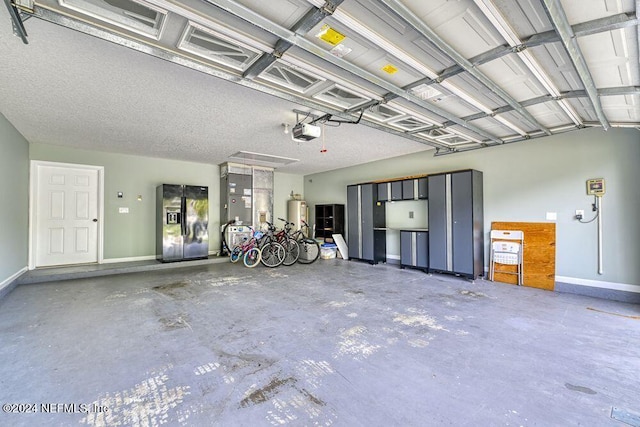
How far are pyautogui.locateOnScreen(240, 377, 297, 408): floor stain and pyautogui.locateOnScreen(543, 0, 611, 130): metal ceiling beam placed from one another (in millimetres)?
2994

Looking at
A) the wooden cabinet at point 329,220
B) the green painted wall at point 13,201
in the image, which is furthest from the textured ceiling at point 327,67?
Answer: the wooden cabinet at point 329,220

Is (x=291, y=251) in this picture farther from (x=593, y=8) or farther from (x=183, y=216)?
(x=593, y=8)

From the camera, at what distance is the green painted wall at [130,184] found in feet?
19.3

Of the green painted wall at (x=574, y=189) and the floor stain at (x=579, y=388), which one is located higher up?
the green painted wall at (x=574, y=189)

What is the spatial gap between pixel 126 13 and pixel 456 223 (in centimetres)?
538

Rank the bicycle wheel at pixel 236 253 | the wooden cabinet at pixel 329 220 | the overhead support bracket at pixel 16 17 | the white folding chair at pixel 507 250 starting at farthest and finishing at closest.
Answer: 1. the wooden cabinet at pixel 329 220
2. the bicycle wheel at pixel 236 253
3. the white folding chair at pixel 507 250
4. the overhead support bracket at pixel 16 17

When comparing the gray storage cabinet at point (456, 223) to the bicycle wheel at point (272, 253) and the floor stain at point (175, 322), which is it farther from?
the floor stain at point (175, 322)

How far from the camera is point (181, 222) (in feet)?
21.1

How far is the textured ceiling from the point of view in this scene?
1883 millimetres

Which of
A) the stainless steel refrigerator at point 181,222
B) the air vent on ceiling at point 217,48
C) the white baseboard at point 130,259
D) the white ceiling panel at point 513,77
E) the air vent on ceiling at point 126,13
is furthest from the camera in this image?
the stainless steel refrigerator at point 181,222

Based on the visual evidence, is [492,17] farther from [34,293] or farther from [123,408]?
[34,293]

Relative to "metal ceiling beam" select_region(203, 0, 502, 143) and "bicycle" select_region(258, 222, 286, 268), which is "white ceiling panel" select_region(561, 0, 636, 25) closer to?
"metal ceiling beam" select_region(203, 0, 502, 143)

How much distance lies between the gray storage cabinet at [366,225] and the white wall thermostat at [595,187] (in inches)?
147

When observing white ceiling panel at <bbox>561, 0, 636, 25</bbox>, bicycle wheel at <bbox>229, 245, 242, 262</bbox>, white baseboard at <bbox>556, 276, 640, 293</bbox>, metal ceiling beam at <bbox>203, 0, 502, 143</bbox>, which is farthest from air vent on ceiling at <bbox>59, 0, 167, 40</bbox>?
white baseboard at <bbox>556, 276, 640, 293</bbox>
